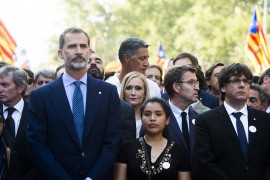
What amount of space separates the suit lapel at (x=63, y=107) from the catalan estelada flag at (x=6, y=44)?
5.60 m

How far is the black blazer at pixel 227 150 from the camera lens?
22.8ft

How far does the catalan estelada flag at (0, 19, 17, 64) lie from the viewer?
12221mm

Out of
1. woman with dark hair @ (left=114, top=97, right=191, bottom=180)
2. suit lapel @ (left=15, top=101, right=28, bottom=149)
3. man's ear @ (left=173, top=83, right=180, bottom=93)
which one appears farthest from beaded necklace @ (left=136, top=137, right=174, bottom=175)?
suit lapel @ (left=15, top=101, right=28, bottom=149)

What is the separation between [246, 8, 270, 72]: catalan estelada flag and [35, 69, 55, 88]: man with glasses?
18.9 ft

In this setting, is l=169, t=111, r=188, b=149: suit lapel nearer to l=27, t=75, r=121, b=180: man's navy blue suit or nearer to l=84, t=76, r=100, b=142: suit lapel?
l=27, t=75, r=121, b=180: man's navy blue suit

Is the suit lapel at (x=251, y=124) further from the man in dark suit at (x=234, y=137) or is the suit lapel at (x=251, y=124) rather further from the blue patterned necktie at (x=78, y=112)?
the blue patterned necktie at (x=78, y=112)

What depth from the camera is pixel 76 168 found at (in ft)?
21.7

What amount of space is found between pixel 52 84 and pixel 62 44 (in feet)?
1.42

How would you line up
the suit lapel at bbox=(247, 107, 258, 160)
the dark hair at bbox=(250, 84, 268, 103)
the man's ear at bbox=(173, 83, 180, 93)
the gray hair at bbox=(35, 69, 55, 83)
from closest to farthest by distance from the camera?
1. the suit lapel at bbox=(247, 107, 258, 160)
2. the man's ear at bbox=(173, 83, 180, 93)
3. the dark hair at bbox=(250, 84, 268, 103)
4. the gray hair at bbox=(35, 69, 55, 83)

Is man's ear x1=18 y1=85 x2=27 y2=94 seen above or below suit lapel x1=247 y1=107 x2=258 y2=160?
above

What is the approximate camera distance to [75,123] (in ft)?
21.9

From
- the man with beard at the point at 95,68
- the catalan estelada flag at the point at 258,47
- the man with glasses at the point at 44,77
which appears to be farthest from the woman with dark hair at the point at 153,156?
the catalan estelada flag at the point at 258,47

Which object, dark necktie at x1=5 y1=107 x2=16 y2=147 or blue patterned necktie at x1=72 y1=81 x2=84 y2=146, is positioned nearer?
blue patterned necktie at x1=72 y1=81 x2=84 y2=146

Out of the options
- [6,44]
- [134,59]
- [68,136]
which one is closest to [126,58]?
[134,59]
